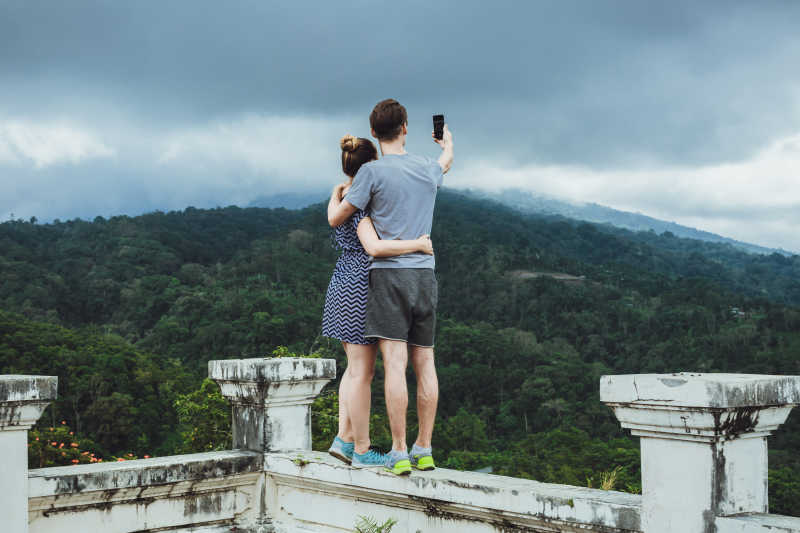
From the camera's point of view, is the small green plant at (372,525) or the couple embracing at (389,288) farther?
the couple embracing at (389,288)

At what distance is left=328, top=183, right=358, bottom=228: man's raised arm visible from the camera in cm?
330

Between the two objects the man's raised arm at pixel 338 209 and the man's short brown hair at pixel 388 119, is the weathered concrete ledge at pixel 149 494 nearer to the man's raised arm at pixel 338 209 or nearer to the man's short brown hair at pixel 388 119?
the man's raised arm at pixel 338 209

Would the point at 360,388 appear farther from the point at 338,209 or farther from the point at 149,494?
the point at 149,494

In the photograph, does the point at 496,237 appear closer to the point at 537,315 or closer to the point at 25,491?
the point at 537,315

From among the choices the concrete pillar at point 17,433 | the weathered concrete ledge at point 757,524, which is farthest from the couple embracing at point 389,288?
the weathered concrete ledge at point 757,524

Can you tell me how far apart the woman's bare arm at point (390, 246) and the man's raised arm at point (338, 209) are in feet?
0.41

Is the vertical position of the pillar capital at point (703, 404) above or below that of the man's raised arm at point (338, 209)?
below

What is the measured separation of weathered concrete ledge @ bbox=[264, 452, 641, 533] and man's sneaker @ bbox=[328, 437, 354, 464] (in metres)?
0.04

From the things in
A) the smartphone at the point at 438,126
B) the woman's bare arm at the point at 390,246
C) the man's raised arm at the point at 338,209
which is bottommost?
the woman's bare arm at the point at 390,246

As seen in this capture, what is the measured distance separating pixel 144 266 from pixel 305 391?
66.9m

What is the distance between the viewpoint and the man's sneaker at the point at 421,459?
10.6 ft

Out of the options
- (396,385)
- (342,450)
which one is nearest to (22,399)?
(342,450)

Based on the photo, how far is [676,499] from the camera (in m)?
2.23

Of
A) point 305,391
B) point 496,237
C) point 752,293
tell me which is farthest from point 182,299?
point 752,293
